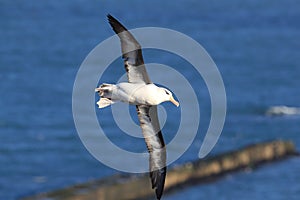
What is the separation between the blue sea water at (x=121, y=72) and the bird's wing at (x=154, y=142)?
43.2 meters

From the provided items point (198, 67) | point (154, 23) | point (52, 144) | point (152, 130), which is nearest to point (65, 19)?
point (154, 23)

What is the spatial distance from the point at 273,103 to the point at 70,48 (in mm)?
47577

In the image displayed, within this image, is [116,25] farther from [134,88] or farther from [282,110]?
[282,110]

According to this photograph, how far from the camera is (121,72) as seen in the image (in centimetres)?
12544

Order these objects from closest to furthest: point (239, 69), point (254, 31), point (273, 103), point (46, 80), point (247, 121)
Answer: point (247, 121)
point (273, 103)
point (46, 80)
point (239, 69)
point (254, 31)

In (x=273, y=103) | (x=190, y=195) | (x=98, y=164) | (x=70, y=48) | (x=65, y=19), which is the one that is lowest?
(x=190, y=195)

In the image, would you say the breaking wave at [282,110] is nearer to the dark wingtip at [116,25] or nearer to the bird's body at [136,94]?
the bird's body at [136,94]

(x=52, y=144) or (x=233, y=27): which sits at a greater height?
(x=233, y=27)

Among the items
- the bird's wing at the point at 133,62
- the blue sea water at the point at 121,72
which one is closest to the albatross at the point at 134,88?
the bird's wing at the point at 133,62

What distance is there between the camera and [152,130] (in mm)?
22625

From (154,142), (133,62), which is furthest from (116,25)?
(154,142)

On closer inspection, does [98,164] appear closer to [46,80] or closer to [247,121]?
[247,121]

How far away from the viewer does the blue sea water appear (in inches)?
3017

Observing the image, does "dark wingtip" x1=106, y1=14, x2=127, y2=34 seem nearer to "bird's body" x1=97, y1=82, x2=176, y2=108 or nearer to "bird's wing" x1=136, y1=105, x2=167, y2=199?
"bird's body" x1=97, y1=82, x2=176, y2=108
